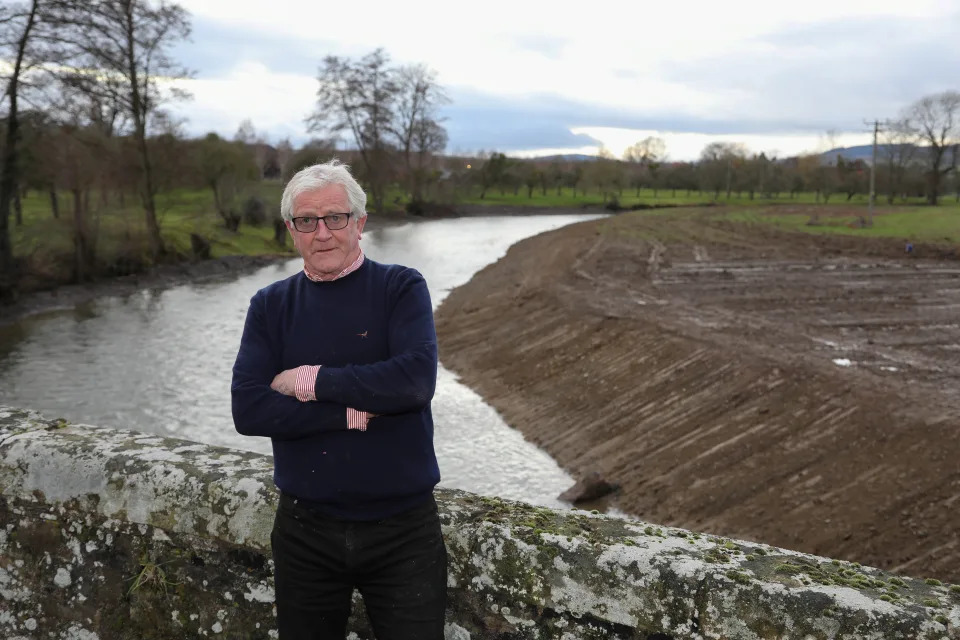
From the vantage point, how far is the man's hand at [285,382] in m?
2.59

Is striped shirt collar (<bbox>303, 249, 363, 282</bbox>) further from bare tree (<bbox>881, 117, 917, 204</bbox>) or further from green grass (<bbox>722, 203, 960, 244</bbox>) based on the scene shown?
bare tree (<bbox>881, 117, 917, 204</bbox>)

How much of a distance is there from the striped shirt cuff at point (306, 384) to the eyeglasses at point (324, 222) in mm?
468

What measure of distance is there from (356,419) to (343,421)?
0.13ft

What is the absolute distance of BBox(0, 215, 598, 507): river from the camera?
13.5m

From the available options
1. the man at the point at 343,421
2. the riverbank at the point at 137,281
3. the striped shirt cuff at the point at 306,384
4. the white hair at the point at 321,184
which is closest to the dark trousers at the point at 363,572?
the man at the point at 343,421

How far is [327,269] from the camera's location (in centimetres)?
265

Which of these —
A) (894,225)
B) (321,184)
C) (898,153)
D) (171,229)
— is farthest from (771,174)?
(321,184)

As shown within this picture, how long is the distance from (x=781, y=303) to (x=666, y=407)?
811 cm

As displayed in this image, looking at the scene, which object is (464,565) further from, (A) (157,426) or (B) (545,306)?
(B) (545,306)

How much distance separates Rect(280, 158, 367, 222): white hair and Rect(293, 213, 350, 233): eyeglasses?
49 millimetres

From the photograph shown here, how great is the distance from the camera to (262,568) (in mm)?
2799

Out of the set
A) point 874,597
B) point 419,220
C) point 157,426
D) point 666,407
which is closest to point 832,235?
point 666,407

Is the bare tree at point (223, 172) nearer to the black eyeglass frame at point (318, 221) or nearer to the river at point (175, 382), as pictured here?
the river at point (175, 382)

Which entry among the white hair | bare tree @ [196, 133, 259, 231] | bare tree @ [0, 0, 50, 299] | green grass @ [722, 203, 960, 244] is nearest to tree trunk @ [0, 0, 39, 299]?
bare tree @ [0, 0, 50, 299]
